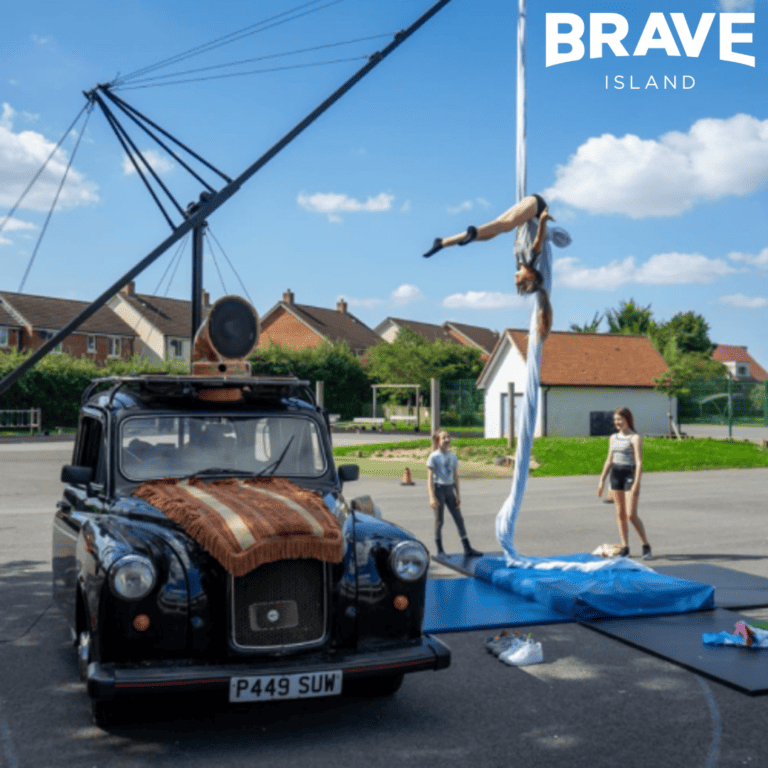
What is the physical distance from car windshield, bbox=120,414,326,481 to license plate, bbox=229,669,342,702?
194 cm

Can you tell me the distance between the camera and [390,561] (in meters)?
5.43

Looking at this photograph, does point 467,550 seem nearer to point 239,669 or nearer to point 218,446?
point 218,446

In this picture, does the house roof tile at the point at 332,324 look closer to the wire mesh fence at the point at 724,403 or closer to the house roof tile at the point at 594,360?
the house roof tile at the point at 594,360

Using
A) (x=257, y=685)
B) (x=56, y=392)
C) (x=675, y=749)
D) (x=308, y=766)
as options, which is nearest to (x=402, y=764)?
(x=308, y=766)

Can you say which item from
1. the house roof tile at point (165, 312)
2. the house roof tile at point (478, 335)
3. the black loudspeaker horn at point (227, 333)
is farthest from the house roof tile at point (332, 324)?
the black loudspeaker horn at point (227, 333)

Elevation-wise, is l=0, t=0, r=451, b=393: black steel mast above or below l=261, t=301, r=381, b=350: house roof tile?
below

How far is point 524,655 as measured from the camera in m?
6.63

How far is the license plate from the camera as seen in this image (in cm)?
473

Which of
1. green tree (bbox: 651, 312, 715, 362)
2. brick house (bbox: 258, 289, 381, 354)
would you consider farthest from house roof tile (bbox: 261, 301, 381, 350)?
green tree (bbox: 651, 312, 715, 362)

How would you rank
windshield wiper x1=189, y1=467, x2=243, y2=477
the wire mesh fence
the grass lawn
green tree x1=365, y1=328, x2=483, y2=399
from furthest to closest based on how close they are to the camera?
green tree x1=365, y1=328, x2=483, y2=399 < the wire mesh fence < the grass lawn < windshield wiper x1=189, y1=467, x2=243, y2=477

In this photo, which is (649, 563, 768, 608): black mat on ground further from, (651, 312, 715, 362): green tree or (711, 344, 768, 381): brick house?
(711, 344, 768, 381): brick house

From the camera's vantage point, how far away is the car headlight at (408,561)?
17.8 feet

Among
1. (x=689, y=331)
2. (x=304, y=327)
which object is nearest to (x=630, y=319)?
(x=689, y=331)

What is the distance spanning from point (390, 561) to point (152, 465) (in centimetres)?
202
